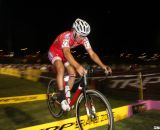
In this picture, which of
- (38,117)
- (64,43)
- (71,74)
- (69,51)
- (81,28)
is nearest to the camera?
(81,28)

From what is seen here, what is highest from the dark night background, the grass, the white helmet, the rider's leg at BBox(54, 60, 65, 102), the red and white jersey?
the dark night background

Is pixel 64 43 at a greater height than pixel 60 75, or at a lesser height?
greater

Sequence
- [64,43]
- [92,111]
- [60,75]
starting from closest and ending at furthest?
[92,111] → [64,43] → [60,75]

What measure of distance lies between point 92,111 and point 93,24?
65.8 metres

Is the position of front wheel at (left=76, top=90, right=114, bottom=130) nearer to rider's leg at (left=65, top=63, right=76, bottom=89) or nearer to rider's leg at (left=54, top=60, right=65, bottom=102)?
rider's leg at (left=54, top=60, right=65, bottom=102)

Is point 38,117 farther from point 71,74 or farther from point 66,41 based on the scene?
point 66,41

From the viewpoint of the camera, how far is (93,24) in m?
70.8

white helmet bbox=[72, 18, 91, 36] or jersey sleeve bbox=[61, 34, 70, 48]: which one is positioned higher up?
white helmet bbox=[72, 18, 91, 36]

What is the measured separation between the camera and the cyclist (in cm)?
604

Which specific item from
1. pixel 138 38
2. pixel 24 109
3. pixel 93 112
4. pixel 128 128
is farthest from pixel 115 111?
pixel 138 38

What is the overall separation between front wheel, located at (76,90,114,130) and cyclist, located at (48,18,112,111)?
55 centimetres

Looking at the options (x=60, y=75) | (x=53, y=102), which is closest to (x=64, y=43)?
(x=60, y=75)

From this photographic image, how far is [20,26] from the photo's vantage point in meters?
72.2

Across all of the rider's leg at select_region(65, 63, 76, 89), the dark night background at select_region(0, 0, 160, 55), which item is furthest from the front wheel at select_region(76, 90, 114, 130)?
the dark night background at select_region(0, 0, 160, 55)
